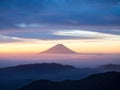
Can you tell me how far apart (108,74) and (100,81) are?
4229 millimetres

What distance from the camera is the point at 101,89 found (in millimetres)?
64625

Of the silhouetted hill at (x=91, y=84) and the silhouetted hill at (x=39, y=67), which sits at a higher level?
the silhouetted hill at (x=39, y=67)

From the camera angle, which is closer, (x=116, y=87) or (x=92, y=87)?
(x=116, y=87)

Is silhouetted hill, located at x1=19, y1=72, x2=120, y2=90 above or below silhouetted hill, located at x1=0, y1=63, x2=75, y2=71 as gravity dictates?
below

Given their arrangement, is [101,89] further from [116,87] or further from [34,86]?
[34,86]

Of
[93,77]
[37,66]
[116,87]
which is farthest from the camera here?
[37,66]

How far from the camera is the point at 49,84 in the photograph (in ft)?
234

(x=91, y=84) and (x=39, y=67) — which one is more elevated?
(x=39, y=67)

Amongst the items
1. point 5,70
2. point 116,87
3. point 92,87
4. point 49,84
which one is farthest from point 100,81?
point 5,70

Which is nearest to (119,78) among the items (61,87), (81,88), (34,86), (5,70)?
(81,88)

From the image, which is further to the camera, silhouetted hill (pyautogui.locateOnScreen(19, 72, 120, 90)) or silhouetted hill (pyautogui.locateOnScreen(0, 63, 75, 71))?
silhouetted hill (pyautogui.locateOnScreen(0, 63, 75, 71))

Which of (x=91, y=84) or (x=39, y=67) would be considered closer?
(x=91, y=84)

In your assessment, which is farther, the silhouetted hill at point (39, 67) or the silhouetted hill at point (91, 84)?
the silhouetted hill at point (39, 67)

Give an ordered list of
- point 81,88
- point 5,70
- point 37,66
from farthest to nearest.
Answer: point 37,66 < point 5,70 < point 81,88
